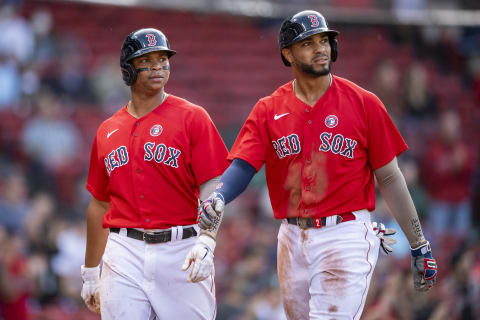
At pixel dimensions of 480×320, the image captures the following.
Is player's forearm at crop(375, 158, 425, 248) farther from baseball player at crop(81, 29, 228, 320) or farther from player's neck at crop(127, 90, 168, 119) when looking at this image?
player's neck at crop(127, 90, 168, 119)

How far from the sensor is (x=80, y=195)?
1125cm

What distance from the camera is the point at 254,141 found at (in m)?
4.66

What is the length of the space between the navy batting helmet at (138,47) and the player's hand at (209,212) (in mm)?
1015

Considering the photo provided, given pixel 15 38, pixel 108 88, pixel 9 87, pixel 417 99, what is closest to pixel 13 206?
pixel 9 87

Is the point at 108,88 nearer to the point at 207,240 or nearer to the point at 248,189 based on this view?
the point at 248,189

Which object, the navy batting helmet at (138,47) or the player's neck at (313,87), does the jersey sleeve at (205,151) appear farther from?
the player's neck at (313,87)

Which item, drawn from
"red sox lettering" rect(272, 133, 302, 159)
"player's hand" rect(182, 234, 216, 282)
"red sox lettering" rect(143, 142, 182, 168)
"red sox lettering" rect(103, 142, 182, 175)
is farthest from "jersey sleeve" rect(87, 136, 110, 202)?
"red sox lettering" rect(272, 133, 302, 159)

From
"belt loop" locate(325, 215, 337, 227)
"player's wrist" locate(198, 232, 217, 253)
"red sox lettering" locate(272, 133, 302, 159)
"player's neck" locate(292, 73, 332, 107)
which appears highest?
"player's neck" locate(292, 73, 332, 107)

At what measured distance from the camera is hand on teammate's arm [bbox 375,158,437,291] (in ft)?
15.0

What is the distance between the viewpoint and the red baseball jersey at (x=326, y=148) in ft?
14.8

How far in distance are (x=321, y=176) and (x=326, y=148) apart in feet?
0.53

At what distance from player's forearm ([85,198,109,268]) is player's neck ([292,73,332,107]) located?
4.93ft

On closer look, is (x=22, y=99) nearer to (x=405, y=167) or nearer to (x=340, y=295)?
(x=405, y=167)

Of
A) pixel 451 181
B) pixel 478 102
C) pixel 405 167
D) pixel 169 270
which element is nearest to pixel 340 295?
pixel 169 270
